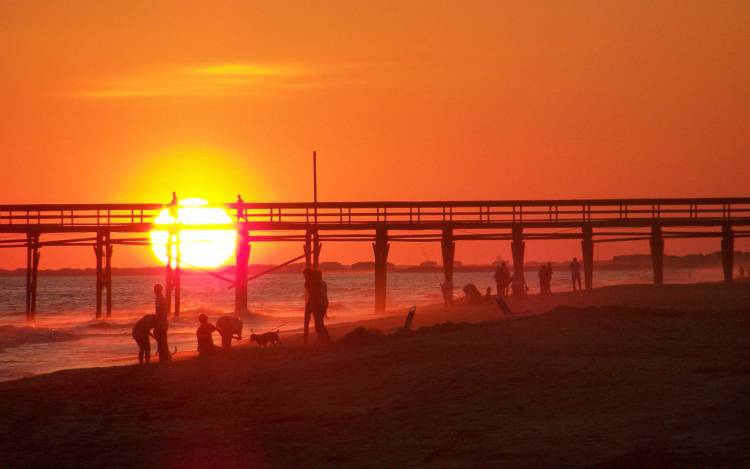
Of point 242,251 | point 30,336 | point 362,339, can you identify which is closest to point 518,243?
point 242,251

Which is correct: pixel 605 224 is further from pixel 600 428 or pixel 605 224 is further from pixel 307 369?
pixel 600 428

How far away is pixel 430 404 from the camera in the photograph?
12.1 meters

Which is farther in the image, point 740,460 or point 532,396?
point 532,396

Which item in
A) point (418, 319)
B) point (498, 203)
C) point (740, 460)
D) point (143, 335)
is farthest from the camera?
point (498, 203)

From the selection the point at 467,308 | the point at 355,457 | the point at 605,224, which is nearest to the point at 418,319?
the point at 467,308

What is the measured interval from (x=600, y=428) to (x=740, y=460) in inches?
73.4

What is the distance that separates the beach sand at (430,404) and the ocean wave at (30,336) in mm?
15632

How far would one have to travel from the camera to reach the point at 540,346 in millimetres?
15359

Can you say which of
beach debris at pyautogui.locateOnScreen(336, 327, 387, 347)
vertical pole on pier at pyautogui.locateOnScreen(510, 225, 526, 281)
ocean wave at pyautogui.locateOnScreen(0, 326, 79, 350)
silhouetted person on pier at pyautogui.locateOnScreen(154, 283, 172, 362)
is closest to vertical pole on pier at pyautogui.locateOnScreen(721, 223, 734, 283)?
vertical pole on pier at pyautogui.locateOnScreen(510, 225, 526, 281)

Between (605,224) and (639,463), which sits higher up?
(605,224)

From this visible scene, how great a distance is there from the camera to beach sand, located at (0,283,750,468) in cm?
981

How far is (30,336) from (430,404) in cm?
2591

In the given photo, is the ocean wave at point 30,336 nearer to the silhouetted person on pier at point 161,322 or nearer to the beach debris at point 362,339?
the silhouetted person on pier at point 161,322

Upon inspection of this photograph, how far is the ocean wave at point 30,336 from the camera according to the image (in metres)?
33.1
